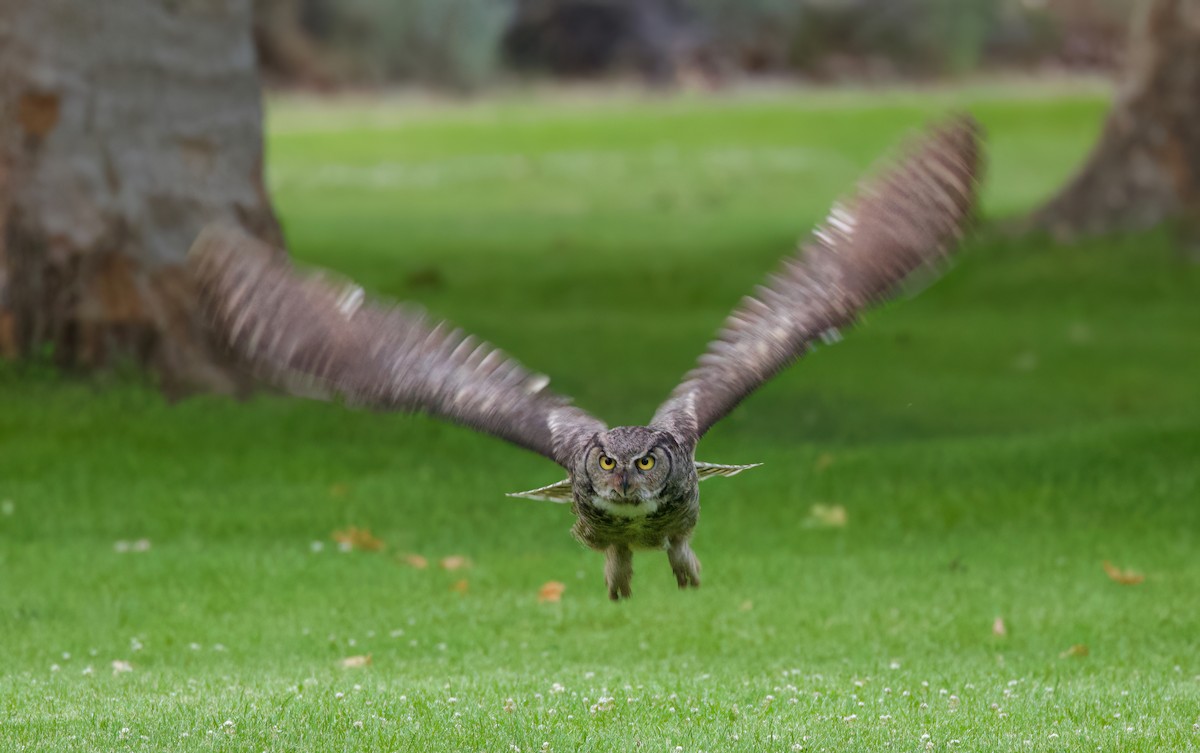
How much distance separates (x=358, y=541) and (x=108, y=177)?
3.61 metres

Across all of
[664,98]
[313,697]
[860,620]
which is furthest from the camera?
[664,98]

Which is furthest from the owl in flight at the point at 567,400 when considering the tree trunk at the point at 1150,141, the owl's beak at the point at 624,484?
the tree trunk at the point at 1150,141

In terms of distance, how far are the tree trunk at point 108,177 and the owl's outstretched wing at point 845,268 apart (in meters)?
6.70

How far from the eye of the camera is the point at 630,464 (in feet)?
19.7

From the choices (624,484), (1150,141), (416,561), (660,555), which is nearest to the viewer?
(624,484)

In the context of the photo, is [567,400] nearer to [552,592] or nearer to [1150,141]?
[552,592]

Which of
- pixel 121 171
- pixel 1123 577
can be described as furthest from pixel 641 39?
pixel 1123 577

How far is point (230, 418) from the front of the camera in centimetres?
1250

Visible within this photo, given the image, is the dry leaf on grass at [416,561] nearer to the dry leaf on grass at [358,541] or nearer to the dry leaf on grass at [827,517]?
the dry leaf on grass at [358,541]

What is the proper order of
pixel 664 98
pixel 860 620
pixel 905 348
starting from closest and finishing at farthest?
pixel 860 620 → pixel 905 348 → pixel 664 98

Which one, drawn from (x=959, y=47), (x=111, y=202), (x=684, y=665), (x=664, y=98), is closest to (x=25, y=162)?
(x=111, y=202)

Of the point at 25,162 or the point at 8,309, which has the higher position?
the point at 25,162

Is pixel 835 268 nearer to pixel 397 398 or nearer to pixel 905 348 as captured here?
pixel 397 398

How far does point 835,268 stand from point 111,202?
284 inches
